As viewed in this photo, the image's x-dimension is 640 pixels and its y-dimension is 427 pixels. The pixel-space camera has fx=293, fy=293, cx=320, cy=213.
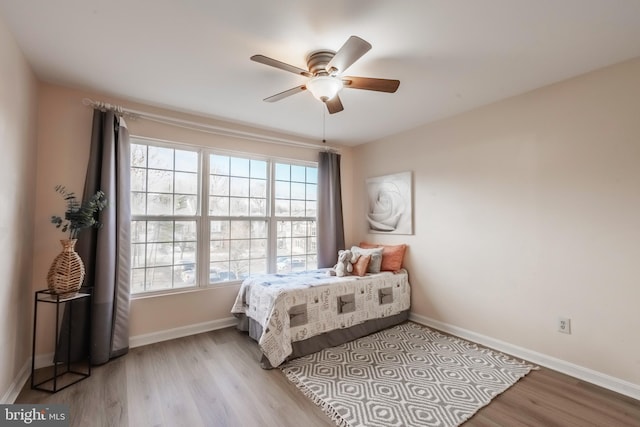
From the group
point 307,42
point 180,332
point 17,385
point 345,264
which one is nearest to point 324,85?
point 307,42

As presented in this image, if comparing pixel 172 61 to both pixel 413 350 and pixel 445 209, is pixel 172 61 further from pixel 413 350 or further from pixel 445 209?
pixel 413 350

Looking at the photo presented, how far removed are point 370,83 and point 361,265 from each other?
2.06m

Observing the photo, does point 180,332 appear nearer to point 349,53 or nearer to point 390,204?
point 390,204

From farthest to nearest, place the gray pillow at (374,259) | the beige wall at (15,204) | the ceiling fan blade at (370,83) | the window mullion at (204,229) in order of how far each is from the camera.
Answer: the gray pillow at (374,259), the window mullion at (204,229), the ceiling fan blade at (370,83), the beige wall at (15,204)

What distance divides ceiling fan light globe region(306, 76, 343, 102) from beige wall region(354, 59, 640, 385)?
183 centimetres

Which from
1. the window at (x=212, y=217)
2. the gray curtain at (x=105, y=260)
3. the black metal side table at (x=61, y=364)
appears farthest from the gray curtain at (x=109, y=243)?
the window at (x=212, y=217)

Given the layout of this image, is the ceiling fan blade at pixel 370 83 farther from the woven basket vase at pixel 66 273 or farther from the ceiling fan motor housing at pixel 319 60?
the woven basket vase at pixel 66 273

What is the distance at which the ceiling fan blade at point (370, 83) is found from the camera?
6.52ft

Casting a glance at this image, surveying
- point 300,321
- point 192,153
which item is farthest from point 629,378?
point 192,153

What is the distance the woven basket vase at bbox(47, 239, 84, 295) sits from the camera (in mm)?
2213

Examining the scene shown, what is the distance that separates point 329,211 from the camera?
4.27 meters

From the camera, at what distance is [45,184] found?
2539 mm

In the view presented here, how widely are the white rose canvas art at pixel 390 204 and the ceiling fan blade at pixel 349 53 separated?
2.20 m

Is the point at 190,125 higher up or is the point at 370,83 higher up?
the point at 190,125
